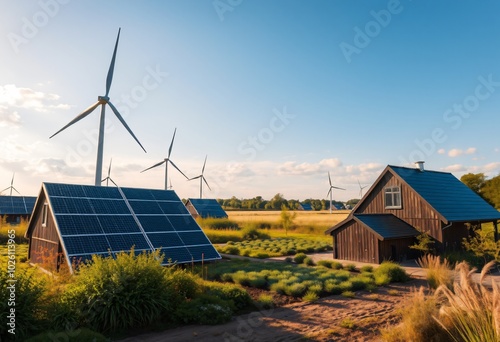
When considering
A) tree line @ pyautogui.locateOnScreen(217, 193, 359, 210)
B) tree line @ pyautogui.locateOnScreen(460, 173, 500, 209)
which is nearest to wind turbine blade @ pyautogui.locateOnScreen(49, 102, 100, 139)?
tree line @ pyautogui.locateOnScreen(460, 173, 500, 209)

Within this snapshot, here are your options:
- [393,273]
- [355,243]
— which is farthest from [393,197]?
[393,273]

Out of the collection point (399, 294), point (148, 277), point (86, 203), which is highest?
point (86, 203)

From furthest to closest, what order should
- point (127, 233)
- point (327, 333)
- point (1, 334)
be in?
point (127, 233) < point (327, 333) < point (1, 334)

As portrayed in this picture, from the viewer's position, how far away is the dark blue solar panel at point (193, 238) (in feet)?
60.0

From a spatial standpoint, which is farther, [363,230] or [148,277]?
[363,230]

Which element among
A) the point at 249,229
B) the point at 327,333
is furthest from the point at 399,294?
the point at 249,229

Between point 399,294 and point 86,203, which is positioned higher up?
point 86,203

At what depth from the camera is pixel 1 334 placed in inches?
300

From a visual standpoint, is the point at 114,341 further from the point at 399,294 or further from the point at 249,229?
the point at 249,229

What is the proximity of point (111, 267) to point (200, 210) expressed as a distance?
46.5 m

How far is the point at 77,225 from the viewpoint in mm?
15891

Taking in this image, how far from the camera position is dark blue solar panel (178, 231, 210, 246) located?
1828 centimetres

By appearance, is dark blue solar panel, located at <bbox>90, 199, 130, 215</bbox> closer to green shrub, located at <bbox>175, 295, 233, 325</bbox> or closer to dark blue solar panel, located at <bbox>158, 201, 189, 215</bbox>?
dark blue solar panel, located at <bbox>158, 201, 189, 215</bbox>

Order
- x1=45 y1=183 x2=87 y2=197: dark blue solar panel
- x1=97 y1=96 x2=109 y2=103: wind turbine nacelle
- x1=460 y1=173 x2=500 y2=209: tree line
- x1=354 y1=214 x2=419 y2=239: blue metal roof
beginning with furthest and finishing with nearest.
→ 1. x1=460 y1=173 x2=500 y2=209: tree line
2. x1=97 y1=96 x2=109 y2=103: wind turbine nacelle
3. x1=354 y1=214 x2=419 y2=239: blue metal roof
4. x1=45 y1=183 x2=87 y2=197: dark blue solar panel
